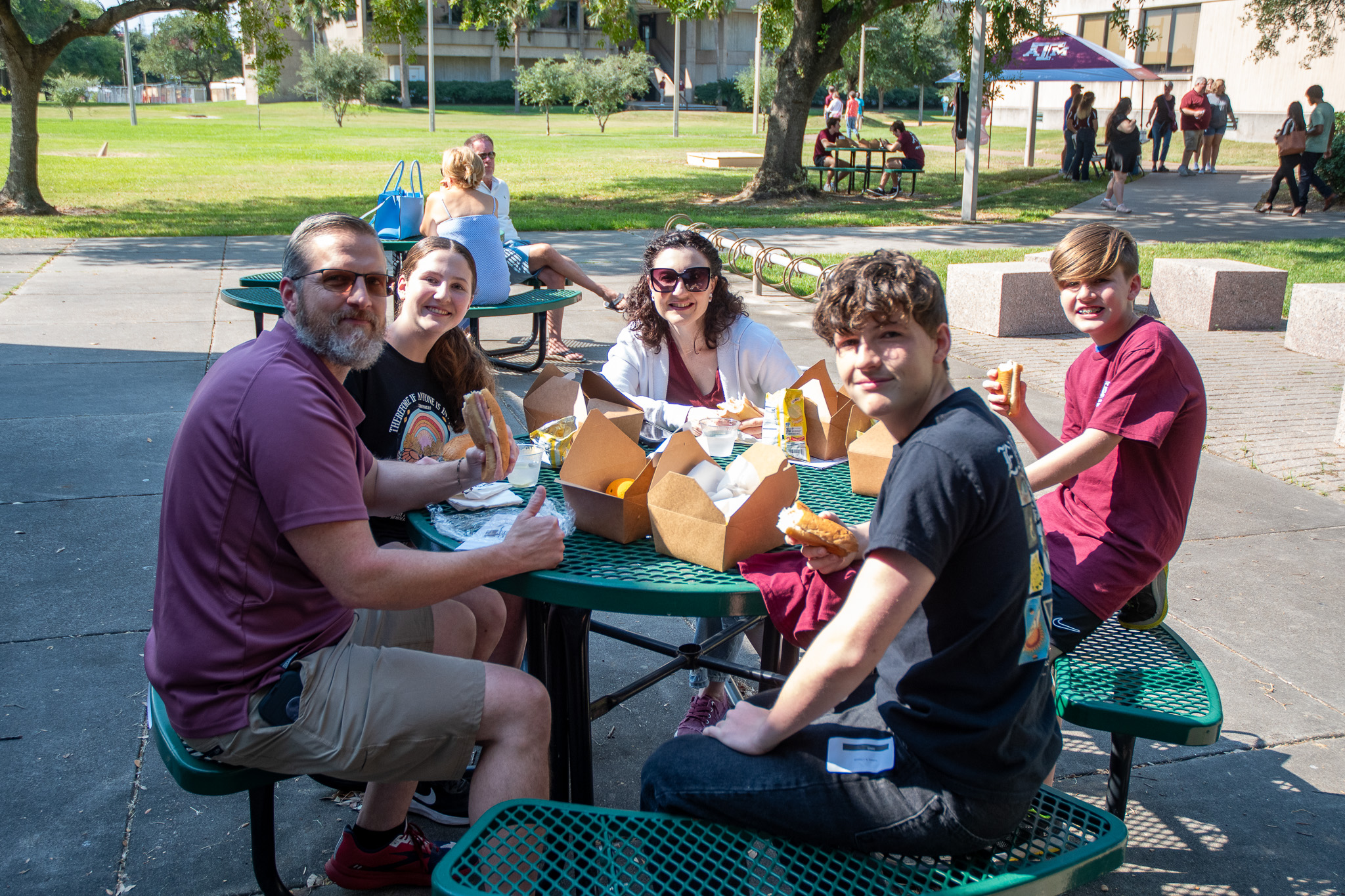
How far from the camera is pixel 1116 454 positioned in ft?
8.33

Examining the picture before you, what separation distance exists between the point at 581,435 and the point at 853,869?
3.43 feet

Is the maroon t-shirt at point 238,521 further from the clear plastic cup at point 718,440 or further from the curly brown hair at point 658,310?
the curly brown hair at point 658,310

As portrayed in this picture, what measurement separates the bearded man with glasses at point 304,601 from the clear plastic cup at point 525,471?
486 millimetres

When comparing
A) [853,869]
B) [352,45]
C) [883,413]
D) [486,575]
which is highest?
[352,45]

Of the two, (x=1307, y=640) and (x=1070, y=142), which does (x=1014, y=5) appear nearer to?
(x=1070, y=142)

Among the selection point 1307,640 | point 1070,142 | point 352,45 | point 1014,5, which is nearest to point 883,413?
point 1307,640

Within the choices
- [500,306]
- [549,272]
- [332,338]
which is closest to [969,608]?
[332,338]

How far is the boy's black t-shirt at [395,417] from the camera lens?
2.89m

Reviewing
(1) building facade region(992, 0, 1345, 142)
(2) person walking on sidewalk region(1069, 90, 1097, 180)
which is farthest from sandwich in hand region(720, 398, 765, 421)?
(1) building facade region(992, 0, 1345, 142)

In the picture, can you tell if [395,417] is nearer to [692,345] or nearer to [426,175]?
[692,345]

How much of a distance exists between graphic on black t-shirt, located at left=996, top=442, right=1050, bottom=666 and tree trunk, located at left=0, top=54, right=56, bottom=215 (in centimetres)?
1558

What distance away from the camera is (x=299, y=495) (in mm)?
1914

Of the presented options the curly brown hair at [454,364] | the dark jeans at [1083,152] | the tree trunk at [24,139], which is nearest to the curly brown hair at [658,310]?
the curly brown hair at [454,364]

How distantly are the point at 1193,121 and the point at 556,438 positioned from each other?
78.4ft
